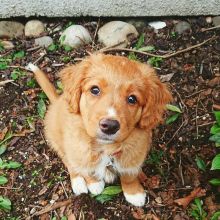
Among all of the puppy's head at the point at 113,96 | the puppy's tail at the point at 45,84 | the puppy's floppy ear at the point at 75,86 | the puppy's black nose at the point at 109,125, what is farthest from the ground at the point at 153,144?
the puppy's black nose at the point at 109,125

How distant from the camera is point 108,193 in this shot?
4.70m

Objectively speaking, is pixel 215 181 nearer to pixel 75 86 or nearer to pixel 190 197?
pixel 190 197

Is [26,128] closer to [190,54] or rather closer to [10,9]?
[10,9]

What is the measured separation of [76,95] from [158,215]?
1.43 metres

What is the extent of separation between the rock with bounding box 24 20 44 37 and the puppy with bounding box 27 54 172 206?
148 cm

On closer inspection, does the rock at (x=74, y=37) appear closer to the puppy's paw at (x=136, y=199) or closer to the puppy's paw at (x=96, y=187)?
the puppy's paw at (x=96, y=187)

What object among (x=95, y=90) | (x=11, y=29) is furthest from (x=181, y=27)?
(x=95, y=90)

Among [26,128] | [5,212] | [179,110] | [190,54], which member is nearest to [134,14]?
[190,54]

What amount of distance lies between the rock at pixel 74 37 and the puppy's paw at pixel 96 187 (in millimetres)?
1720

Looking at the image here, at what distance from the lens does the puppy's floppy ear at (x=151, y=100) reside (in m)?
3.94

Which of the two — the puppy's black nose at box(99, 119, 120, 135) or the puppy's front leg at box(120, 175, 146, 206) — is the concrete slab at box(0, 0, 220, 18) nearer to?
the puppy's front leg at box(120, 175, 146, 206)

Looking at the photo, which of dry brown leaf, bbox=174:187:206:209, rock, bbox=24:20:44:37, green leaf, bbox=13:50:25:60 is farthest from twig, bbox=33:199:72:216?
rock, bbox=24:20:44:37

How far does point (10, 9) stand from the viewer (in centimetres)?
582

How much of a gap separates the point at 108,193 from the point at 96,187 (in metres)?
0.12
